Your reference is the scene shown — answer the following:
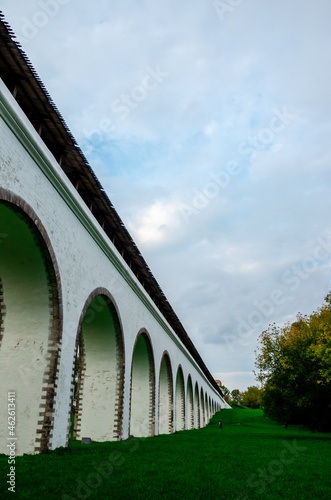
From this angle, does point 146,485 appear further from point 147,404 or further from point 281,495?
point 147,404

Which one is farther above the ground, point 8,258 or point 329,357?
point 8,258

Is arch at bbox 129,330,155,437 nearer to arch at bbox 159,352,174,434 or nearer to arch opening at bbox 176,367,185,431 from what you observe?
arch at bbox 159,352,174,434

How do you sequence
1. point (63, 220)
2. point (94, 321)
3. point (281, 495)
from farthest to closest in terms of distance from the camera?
point (94, 321), point (63, 220), point (281, 495)

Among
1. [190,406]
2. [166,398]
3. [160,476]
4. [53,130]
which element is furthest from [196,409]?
[53,130]

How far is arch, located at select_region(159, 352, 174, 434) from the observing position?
1962 cm

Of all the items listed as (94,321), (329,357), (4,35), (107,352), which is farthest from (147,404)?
(4,35)

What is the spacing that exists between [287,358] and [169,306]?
23.5 feet

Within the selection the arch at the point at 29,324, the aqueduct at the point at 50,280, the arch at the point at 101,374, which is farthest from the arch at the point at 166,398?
the arch at the point at 29,324

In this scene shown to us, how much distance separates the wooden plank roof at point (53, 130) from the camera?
6426 mm

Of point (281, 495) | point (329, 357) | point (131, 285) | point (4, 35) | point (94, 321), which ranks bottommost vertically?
point (281, 495)

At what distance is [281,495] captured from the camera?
215 inches

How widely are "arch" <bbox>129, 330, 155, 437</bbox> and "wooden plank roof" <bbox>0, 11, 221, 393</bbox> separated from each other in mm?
5074

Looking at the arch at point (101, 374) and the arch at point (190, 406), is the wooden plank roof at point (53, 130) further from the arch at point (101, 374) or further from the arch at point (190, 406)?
the arch at point (190, 406)

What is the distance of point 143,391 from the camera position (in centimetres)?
1590
